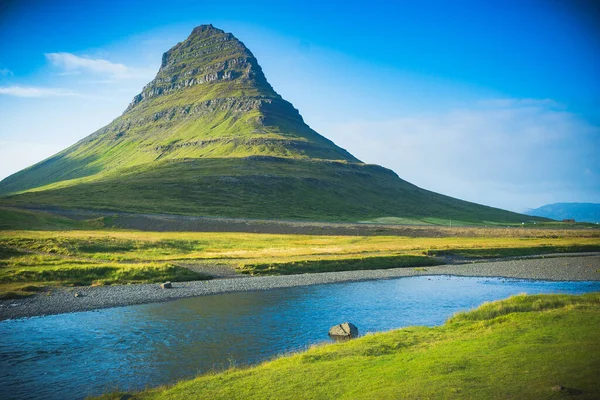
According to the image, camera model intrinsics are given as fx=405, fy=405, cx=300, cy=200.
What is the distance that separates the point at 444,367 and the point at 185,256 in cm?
6250

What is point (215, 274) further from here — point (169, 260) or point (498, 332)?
point (498, 332)

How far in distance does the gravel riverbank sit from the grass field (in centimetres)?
375

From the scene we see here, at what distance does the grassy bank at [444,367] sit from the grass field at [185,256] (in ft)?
125

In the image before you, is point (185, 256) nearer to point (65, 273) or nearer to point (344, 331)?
point (65, 273)

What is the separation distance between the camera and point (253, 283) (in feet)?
188

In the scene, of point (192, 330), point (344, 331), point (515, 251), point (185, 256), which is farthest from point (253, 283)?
point (515, 251)

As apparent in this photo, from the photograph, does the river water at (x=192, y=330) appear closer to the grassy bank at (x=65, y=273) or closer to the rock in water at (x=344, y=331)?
the rock in water at (x=344, y=331)

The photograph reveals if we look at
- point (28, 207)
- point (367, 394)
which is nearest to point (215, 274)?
point (367, 394)

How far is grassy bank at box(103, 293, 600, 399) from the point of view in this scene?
1641cm

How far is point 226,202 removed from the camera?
199 metres

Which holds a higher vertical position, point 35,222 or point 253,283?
point 35,222

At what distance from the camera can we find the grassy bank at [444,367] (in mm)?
16406

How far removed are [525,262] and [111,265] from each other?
73.1 metres

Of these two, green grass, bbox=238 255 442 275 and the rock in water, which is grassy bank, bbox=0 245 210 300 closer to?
green grass, bbox=238 255 442 275
